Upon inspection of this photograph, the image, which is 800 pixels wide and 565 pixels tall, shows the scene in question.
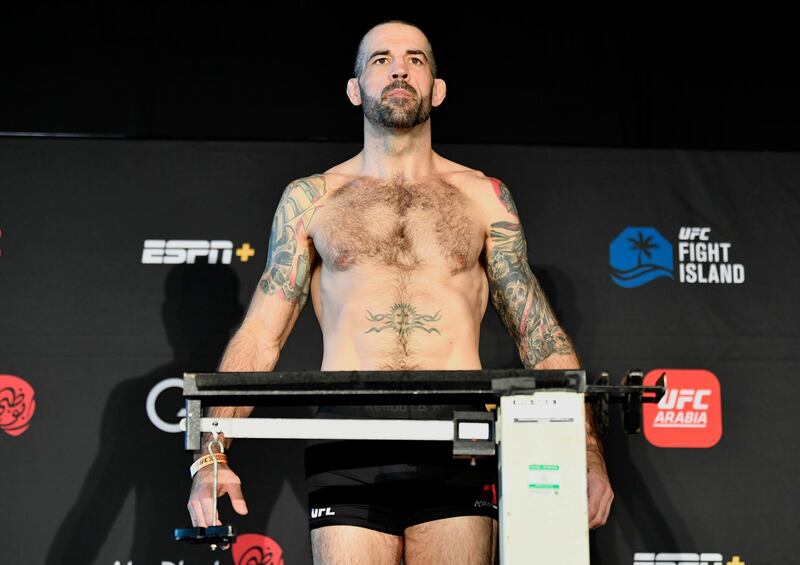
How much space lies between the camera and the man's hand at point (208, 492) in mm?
2198

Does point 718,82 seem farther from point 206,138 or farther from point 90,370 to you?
point 90,370

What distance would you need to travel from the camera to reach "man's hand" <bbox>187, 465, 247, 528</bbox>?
2.20m

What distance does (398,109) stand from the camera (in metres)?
2.96

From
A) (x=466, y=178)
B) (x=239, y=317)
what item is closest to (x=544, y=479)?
(x=466, y=178)

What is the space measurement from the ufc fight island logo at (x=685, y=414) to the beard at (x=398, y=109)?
53.0 inches

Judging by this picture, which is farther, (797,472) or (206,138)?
(206,138)

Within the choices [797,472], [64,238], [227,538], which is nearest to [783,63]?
[797,472]

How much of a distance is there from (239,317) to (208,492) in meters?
1.64

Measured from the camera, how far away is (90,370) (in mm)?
3754

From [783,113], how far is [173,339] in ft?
7.72

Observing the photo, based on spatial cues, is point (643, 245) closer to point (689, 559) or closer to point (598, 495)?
point (689, 559)

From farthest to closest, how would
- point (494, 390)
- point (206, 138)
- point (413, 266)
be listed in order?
point (206, 138)
point (413, 266)
point (494, 390)

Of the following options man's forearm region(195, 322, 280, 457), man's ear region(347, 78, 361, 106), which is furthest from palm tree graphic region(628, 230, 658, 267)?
man's forearm region(195, 322, 280, 457)

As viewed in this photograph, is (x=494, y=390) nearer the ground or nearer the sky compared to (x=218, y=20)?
nearer the ground
